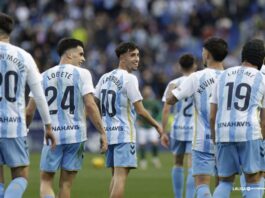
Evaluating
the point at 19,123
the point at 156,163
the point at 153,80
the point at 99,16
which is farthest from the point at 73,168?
the point at 99,16

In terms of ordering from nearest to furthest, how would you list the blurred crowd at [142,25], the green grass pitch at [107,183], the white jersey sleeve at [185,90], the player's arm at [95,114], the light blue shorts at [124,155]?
the player's arm at [95,114], the white jersey sleeve at [185,90], the light blue shorts at [124,155], the green grass pitch at [107,183], the blurred crowd at [142,25]

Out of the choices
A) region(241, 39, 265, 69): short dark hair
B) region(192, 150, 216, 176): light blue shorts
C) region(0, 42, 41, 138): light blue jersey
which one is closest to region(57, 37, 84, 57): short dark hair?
region(0, 42, 41, 138): light blue jersey

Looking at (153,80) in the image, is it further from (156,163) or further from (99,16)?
(156,163)

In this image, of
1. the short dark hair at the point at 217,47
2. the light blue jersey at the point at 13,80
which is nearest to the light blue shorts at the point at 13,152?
the light blue jersey at the point at 13,80

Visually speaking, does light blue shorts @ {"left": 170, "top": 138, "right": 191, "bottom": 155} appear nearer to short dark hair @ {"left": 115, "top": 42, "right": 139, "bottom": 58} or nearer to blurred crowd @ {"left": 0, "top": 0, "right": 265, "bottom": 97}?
Answer: short dark hair @ {"left": 115, "top": 42, "right": 139, "bottom": 58}

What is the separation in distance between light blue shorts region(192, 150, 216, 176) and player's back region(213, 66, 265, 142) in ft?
5.07

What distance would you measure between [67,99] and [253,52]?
2.56 m

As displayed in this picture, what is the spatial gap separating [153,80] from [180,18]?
5186 mm

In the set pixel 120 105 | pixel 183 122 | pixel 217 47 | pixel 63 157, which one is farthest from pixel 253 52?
pixel 183 122

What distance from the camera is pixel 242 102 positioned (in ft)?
35.9

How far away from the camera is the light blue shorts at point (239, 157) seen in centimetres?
1096

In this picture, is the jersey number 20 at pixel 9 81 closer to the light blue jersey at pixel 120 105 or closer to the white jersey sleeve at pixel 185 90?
the white jersey sleeve at pixel 185 90

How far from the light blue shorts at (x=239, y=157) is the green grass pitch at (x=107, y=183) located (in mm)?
5177

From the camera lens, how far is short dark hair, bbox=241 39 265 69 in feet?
36.0
